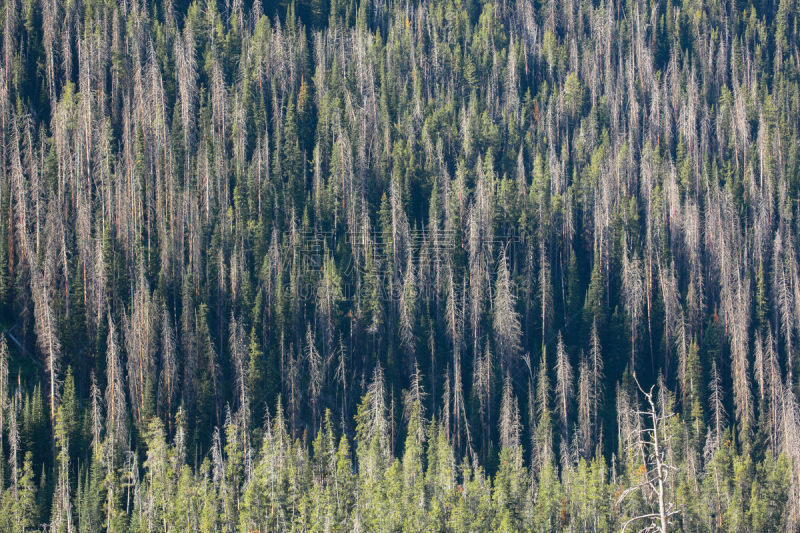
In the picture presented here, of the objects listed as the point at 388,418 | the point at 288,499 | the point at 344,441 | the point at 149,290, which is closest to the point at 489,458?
the point at 388,418

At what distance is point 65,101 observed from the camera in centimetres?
14288

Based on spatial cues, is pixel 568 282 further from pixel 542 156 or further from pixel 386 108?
pixel 386 108

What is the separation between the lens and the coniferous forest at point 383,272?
297 feet

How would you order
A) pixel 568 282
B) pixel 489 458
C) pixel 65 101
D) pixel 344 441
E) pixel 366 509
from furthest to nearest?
1. pixel 65 101
2. pixel 568 282
3. pixel 489 458
4. pixel 344 441
5. pixel 366 509

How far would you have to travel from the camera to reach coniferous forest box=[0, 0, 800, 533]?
90500 mm

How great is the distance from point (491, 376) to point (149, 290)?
35.6 metres

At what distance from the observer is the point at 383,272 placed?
12775cm

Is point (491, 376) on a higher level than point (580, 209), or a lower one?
lower

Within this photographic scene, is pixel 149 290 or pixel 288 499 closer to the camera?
pixel 288 499

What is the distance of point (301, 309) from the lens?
400ft

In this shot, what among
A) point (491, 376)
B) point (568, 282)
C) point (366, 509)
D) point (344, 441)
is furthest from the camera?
point (568, 282)

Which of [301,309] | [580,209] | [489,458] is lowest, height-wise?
[489,458]

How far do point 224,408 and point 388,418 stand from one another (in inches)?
611

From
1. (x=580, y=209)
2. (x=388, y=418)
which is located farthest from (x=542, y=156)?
(x=388, y=418)
